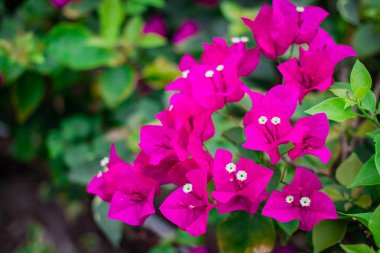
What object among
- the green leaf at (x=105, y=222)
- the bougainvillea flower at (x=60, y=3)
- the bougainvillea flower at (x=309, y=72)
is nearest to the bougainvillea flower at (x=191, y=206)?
the bougainvillea flower at (x=309, y=72)

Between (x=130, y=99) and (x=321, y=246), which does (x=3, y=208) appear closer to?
(x=130, y=99)

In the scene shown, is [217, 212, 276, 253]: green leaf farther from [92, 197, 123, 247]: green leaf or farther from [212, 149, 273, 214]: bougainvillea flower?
[92, 197, 123, 247]: green leaf

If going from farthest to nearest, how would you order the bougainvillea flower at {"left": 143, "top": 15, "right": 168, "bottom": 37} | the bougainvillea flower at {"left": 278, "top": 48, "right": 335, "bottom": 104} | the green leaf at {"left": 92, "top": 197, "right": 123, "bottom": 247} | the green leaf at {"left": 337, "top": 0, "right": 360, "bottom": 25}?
the bougainvillea flower at {"left": 143, "top": 15, "right": 168, "bottom": 37} < the green leaf at {"left": 337, "top": 0, "right": 360, "bottom": 25} < the green leaf at {"left": 92, "top": 197, "right": 123, "bottom": 247} < the bougainvillea flower at {"left": 278, "top": 48, "right": 335, "bottom": 104}

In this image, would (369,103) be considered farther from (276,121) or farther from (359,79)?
(276,121)

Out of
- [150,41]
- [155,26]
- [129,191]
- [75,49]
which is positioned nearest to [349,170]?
[129,191]

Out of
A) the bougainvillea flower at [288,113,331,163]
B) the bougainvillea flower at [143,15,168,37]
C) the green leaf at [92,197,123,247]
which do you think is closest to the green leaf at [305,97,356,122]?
the bougainvillea flower at [288,113,331,163]

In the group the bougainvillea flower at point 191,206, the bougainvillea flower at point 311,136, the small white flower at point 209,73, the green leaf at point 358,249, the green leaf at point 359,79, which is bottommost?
the green leaf at point 358,249

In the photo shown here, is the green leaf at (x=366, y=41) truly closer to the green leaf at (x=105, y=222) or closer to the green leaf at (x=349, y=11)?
the green leaf at (x=349, y=11)
